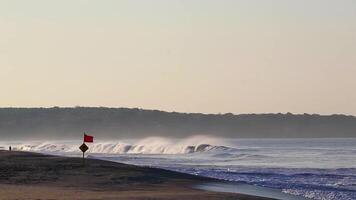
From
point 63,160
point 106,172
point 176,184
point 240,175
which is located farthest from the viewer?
point 63,160

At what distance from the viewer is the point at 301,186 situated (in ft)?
129

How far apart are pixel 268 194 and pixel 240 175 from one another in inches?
442

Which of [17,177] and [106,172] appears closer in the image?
[17,177]

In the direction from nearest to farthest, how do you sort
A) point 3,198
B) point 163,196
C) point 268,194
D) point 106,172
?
point 3,198 → point 163,196 → point 268,194 → point 106,172

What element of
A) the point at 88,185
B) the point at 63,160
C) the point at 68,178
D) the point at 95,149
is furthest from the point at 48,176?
the point at 95,149

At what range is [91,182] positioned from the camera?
3672 cm

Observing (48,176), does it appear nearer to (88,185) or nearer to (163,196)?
(88,185)

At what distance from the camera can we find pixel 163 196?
30328mm

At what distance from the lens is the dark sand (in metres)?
30.7

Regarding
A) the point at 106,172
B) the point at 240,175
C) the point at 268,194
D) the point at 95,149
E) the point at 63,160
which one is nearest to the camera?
the point at 268,194

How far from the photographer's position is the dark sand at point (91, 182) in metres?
30.7

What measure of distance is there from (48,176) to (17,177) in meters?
1.60

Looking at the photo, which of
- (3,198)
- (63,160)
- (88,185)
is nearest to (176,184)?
(88,185)

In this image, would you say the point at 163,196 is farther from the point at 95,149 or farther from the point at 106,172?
the point at 95,149
